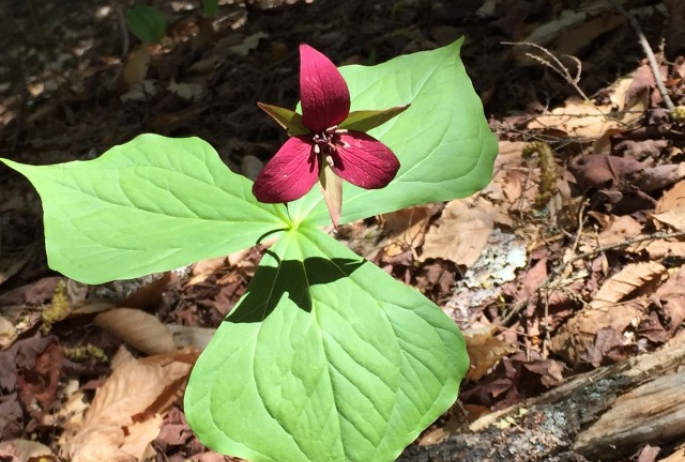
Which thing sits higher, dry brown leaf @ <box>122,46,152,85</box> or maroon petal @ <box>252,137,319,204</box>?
maroon petal @ <box>252,137,319,204</box>

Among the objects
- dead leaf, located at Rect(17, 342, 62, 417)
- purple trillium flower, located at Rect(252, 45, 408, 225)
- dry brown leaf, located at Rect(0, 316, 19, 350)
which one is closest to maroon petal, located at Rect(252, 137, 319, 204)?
purple trillium flower, located at Rect(252, 45, 408, 225)

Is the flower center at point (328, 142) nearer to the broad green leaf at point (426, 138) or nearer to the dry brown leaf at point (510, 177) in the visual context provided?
the broad green leaf at point (426, 138)

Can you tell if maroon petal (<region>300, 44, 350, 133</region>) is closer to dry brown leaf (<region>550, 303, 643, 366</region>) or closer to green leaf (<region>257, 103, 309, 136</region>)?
green leaf (<region>257, 103, 309, 136</region>)

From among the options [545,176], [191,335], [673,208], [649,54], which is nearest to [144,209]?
[191,335]

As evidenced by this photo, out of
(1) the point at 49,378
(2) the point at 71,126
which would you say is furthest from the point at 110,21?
(1) the point at 49,378

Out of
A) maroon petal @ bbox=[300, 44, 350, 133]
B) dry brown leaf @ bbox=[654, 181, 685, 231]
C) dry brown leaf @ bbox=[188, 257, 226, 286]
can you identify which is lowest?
dry brown leaf @ bbox=[188, 257, 226, 286]

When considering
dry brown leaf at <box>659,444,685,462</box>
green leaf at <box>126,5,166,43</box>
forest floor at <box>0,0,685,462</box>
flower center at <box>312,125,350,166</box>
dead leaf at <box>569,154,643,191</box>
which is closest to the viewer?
flower center at <box>312,125,350,166</box>
